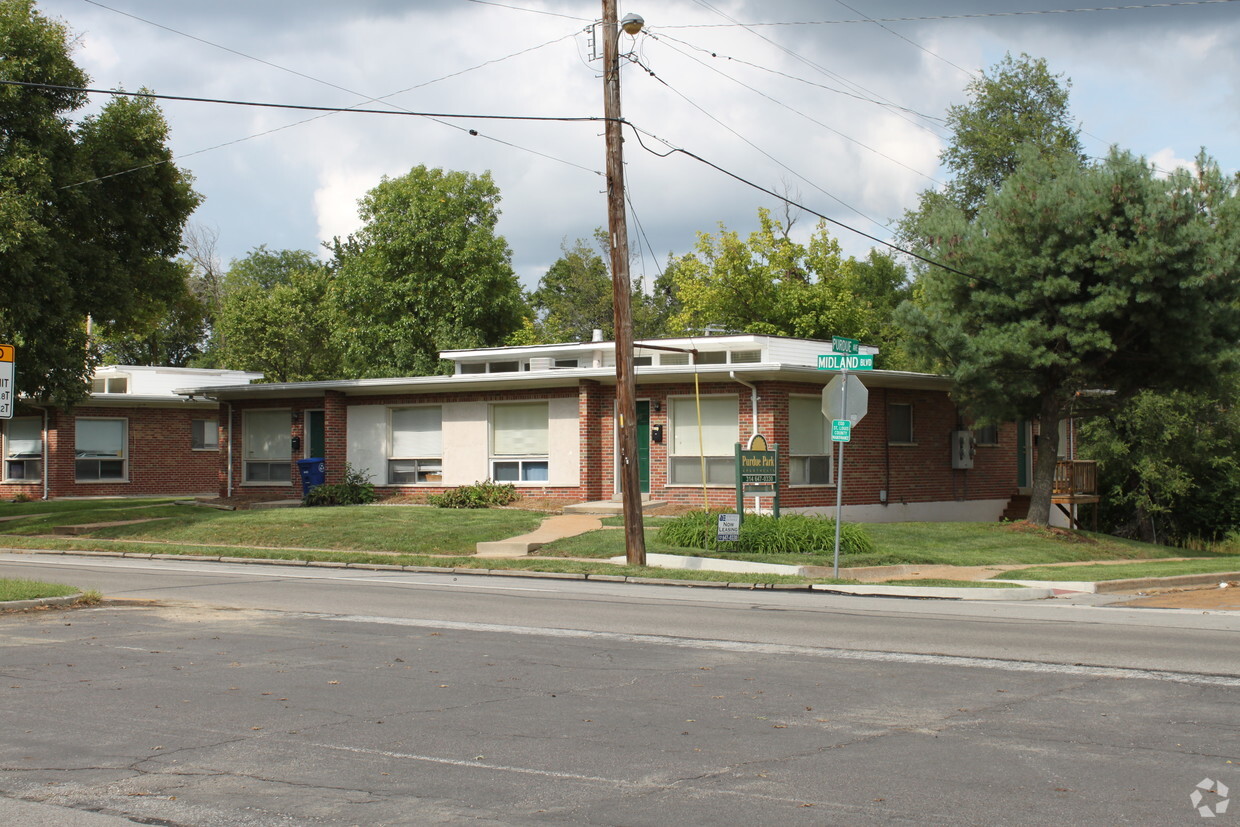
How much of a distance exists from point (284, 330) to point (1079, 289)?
42.3m

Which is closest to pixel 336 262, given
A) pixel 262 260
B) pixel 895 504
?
pixel 262 260

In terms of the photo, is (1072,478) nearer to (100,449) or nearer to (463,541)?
(463,541)

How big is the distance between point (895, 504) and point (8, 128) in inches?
836

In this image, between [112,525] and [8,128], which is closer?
[8,128]

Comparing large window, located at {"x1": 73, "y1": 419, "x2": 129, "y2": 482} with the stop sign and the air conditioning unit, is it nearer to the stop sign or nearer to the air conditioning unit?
the air conditioning unit

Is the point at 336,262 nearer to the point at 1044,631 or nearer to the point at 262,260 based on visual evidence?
the point at 262,260

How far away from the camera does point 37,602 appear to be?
13.7m

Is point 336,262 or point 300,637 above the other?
point 336,262

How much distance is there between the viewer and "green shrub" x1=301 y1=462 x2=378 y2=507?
29.8 meters

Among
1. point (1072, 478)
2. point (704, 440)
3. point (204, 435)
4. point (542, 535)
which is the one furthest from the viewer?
point (204, 435)

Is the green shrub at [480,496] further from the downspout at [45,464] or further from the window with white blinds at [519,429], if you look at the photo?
the downspout at [45,464]

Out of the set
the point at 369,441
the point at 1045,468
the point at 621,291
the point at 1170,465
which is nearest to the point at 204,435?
the point at 369,441

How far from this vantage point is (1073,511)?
107 ft

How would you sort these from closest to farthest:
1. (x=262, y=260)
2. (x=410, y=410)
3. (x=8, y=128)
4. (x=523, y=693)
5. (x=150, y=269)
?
(x=523, y=693) → (x=8, y=128) → (x=150, y=269) → (x=410, y=410) → (x=262, y=260)
